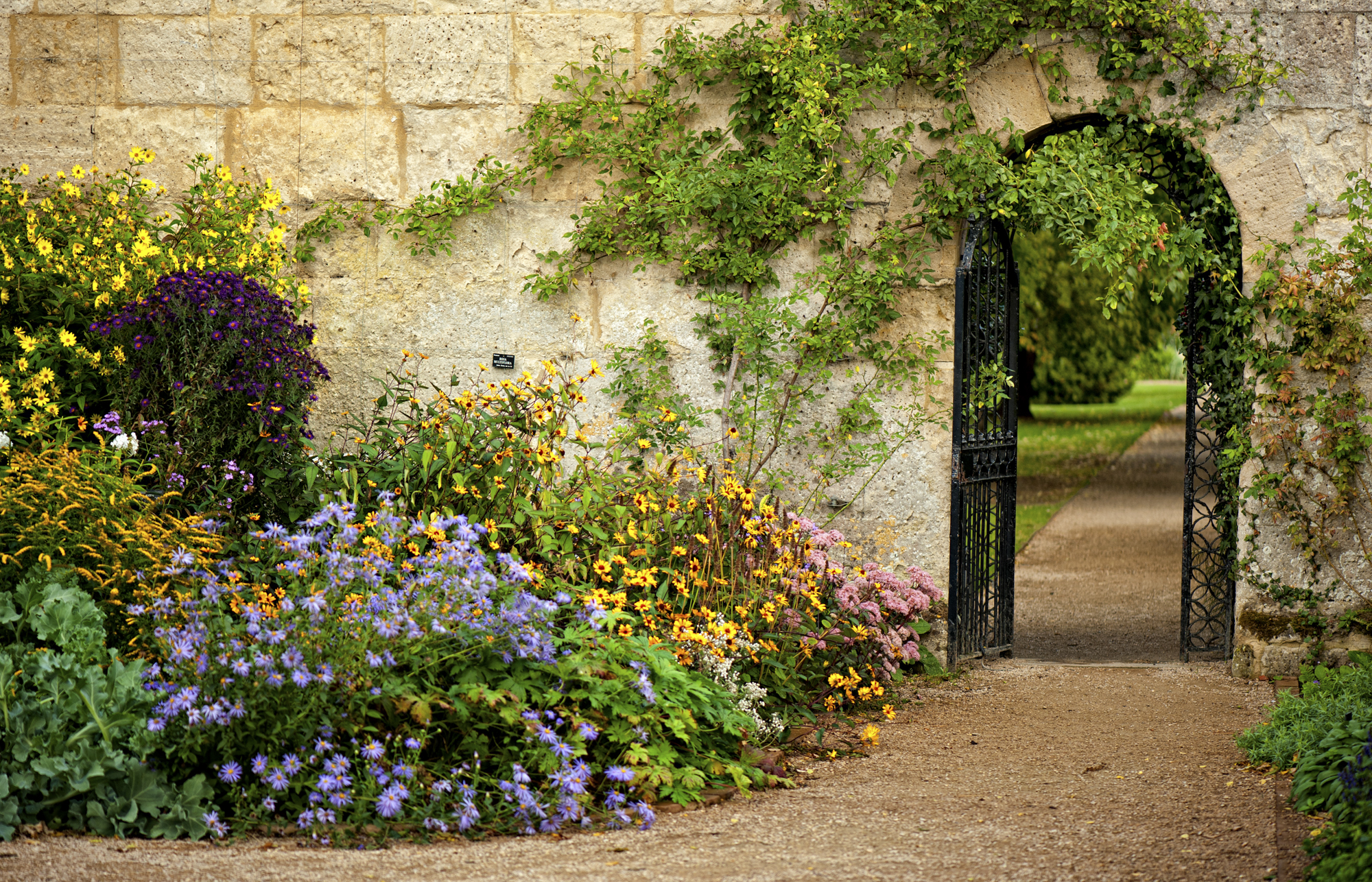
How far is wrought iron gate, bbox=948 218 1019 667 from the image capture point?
18.6 ft

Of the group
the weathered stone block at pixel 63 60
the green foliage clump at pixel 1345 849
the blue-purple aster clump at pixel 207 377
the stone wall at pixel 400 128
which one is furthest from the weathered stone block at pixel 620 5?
the green foliage clump at pixel 1345 849

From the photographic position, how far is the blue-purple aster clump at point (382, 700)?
130 inches

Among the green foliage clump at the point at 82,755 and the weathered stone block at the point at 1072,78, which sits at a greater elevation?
the weathered stone block at the point at 1072,78

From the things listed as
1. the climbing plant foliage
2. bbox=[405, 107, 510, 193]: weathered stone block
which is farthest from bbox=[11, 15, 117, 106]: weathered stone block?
bbox=[405, 107, 510, 193]: weathered stone block

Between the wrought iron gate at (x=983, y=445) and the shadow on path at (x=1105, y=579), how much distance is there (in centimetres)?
65

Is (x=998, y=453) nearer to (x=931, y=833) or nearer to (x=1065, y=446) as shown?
(x=931, y=833)

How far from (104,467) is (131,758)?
119 centimetres

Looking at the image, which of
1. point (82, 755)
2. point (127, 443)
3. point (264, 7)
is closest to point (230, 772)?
point (82, 755)

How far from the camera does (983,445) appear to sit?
19.4 feet

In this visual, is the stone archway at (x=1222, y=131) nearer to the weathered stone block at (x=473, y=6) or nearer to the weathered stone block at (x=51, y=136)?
the weathered stone block at (x=473, y=6)

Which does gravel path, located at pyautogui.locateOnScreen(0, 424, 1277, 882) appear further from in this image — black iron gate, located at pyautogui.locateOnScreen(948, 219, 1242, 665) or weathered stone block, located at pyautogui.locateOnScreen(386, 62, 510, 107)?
weathered stone block, located at pyautogui.locateOnScreen(386, 62, 510, 107)

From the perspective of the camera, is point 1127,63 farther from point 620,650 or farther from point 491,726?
point 491,726

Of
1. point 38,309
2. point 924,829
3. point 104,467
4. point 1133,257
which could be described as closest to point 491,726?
point 924,829

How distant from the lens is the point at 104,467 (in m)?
4.09
